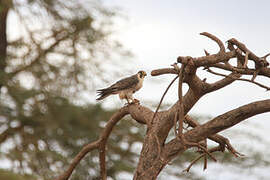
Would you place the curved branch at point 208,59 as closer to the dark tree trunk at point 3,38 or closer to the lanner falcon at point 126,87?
the lanner falcon at point 126,87

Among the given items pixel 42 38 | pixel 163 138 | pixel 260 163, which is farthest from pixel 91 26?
pixel 163 138

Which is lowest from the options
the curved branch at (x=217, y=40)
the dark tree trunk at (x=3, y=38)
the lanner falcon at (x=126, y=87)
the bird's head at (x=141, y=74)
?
the curved branch at (x=217, y=40)

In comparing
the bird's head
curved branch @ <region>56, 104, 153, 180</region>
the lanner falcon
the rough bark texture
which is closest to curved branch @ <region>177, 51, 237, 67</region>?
the rough bark texture

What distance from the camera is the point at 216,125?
178cm

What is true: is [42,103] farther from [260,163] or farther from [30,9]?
[260,163]

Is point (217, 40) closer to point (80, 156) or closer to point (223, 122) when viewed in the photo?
point (223, 122)

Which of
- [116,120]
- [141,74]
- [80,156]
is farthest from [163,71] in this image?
[141,74]

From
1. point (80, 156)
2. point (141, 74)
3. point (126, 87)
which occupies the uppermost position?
point (141, 74)

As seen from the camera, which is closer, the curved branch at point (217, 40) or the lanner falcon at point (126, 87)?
the curved branch at point (217, 40)

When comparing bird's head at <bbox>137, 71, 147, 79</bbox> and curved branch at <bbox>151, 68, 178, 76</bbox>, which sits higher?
bird's head at <bbox>137, 71, 147, 79</bbox>

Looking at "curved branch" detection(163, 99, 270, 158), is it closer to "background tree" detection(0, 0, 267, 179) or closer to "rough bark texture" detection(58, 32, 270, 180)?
"rough bark texture" detection(58, 32, 270, 180)

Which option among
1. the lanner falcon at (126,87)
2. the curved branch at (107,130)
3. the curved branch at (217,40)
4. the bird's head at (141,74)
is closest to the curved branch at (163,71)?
the curved branch at (217,40)

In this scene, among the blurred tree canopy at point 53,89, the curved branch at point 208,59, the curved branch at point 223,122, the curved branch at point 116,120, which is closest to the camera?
the curved branch at point 208,59

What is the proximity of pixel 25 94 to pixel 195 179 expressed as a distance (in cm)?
306
